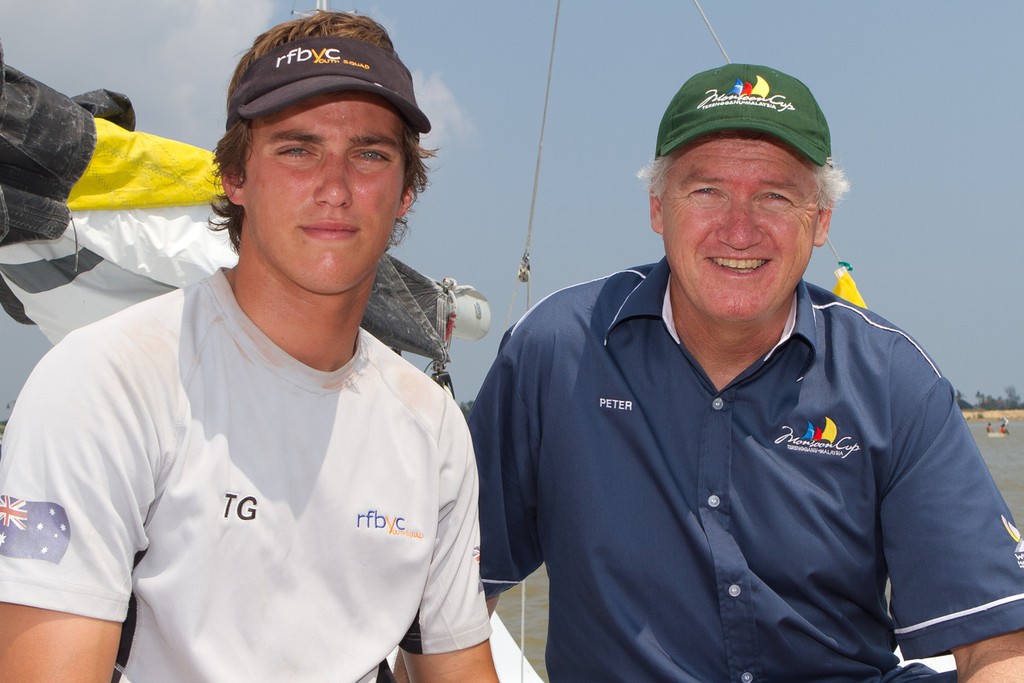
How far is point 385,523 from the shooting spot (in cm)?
201

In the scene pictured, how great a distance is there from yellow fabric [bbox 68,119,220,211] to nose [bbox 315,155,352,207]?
1.66m

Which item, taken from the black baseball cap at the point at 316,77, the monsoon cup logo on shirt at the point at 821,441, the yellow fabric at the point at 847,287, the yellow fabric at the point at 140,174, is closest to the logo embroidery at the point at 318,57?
the black baseball cap at the point at 316,77

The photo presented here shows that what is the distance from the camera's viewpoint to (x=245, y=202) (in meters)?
2.10

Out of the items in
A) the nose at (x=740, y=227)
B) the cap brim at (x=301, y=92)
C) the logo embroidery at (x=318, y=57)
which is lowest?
the nose at (x=740, y=227)

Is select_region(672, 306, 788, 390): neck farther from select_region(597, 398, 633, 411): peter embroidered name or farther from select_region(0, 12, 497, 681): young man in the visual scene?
select_region(0, 12, 497, 681): young man

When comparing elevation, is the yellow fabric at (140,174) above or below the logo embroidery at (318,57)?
above

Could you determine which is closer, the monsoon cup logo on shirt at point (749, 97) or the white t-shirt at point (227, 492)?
the white t-shirt at point (227, 492)

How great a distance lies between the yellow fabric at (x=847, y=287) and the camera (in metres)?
4.56

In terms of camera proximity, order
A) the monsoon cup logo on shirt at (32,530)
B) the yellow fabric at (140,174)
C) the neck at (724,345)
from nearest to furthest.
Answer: the monsoon cup logo on shirt at (32,530)
the neck at (724,345)
the yellow fabric at (140,174)

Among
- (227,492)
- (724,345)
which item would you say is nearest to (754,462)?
(724,345)

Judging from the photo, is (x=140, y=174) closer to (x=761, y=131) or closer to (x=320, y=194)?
(x=320, y=194)

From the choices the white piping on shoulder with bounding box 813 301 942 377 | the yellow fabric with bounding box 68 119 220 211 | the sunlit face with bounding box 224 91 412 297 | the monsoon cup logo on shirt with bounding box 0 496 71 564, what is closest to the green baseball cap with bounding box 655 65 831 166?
the white piping on shoulder with bounding box 813 301 942 377

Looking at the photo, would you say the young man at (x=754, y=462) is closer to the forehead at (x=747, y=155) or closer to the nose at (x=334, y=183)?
the forehead at (x=747, y=155)

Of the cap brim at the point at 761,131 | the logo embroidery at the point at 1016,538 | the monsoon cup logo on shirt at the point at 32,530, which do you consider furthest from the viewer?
the cap brim at the point at 761,131
